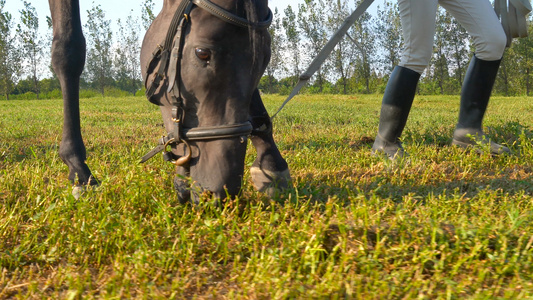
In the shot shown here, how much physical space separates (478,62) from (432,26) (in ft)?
2.48

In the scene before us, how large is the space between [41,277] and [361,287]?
47.0 inches

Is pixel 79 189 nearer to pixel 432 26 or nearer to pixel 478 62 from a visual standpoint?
pixel 432 26

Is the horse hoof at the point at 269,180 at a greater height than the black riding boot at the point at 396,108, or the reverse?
the black riding boot at the point at 396,108

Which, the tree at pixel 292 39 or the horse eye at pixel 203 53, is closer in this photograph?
the horse eye at pixel 203 53

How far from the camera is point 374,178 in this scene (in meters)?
3.17

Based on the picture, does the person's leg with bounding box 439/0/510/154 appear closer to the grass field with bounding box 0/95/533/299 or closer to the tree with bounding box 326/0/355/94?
the grass field with bounding box 0/95/533/299

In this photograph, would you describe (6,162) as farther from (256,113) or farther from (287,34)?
(287,34)

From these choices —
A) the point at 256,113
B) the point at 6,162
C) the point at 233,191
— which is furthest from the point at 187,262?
the point at 6,162

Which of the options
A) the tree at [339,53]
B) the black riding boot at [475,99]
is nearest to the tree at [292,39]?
the tree at [339,53]

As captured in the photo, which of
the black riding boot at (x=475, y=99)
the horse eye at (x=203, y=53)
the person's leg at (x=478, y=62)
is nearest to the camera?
the horse eye at (x=203, y=53)

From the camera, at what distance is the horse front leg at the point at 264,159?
9.48 ft

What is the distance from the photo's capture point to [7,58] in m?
45.1

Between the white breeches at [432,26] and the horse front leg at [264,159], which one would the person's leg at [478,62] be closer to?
the white breeches at [432,26]

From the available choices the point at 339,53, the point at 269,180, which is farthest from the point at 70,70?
the point at 339,53
